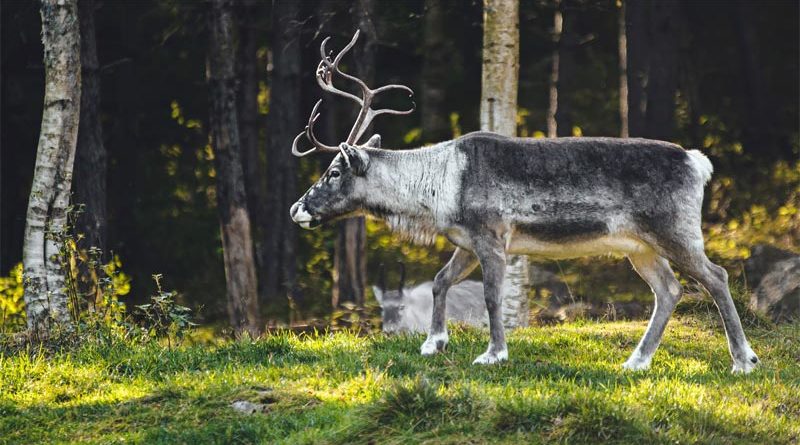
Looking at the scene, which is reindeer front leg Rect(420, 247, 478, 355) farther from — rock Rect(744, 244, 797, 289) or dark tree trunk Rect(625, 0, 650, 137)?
dark tree trunk Rect(625, 0, 650, 137)

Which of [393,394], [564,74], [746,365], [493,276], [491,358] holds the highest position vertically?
[564,74]

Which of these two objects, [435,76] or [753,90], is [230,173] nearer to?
[435,76]

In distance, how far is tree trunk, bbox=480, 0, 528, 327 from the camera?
1359 cm

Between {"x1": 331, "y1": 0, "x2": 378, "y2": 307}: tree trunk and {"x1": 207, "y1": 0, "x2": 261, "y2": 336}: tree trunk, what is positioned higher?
{"x1": 207, "y1": 0, "x2": 261, "y2": 336}: tree trunk

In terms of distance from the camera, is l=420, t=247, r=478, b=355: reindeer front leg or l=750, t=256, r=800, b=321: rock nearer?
l=420, t=247, r=478, b=355: reindeer front leg

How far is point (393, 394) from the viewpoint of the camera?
7969mm

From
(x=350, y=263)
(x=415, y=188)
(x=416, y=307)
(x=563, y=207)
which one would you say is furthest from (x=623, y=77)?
(x=563, y=207)

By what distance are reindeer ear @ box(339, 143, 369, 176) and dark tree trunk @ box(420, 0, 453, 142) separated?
11.5 metres

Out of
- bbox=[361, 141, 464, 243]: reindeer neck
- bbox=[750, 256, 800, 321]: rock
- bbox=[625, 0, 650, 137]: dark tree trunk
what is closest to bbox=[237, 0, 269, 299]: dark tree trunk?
bbox=[625, 0, 650, 137]: dark tree trunk

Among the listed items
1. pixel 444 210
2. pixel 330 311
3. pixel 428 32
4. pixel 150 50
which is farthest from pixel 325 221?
pixel 150 50

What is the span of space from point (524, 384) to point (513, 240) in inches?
65.9

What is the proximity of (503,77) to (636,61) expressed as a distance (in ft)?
20.9

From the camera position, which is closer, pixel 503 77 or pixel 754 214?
pixel 503 77

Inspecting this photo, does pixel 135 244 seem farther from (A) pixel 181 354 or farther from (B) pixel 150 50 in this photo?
(A) pixel 181 354
